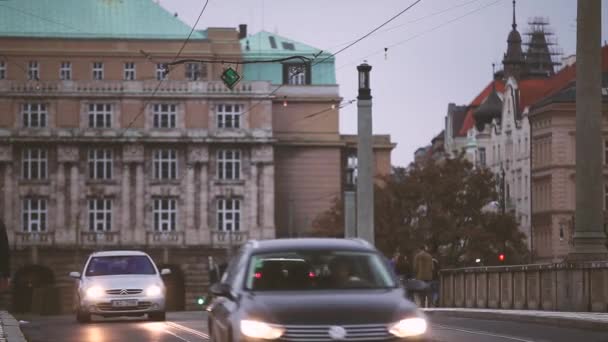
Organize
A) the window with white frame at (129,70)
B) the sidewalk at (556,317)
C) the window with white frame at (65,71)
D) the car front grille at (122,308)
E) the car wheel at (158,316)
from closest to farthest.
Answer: the sidewalk at (556,317) → the car front grille at (122,308) → the car wheel at (158,316) → the window with white frame at (65,71) → the window with white frame at (129,70)

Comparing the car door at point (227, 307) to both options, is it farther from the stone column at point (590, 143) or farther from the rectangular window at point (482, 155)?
the rectangular window at point (482, 155)

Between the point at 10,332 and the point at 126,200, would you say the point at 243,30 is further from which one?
the point at 10,332

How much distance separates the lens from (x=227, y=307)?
1764cm

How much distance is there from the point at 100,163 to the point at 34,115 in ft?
16.5

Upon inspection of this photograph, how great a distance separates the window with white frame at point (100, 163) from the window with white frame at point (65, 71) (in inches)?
209

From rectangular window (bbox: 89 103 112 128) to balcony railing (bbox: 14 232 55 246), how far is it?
7.91 metres

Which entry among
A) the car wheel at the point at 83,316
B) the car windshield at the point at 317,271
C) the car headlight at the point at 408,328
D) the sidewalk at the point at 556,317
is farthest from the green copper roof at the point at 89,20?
the car headlight at the point at 408,328

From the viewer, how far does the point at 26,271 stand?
113500mm

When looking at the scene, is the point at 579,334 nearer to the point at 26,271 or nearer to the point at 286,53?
the point at 26,271

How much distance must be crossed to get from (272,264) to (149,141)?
332 feet

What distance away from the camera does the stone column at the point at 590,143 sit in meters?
35.5

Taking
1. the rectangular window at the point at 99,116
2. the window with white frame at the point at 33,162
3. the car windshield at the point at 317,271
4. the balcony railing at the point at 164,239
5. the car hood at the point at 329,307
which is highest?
the rectangular window at the point at 99,116

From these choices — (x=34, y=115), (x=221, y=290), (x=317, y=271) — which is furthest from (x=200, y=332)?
(x=34, y=115)

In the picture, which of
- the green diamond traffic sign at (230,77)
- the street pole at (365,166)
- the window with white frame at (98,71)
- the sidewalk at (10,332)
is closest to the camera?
the sidewalk at (10,332)
